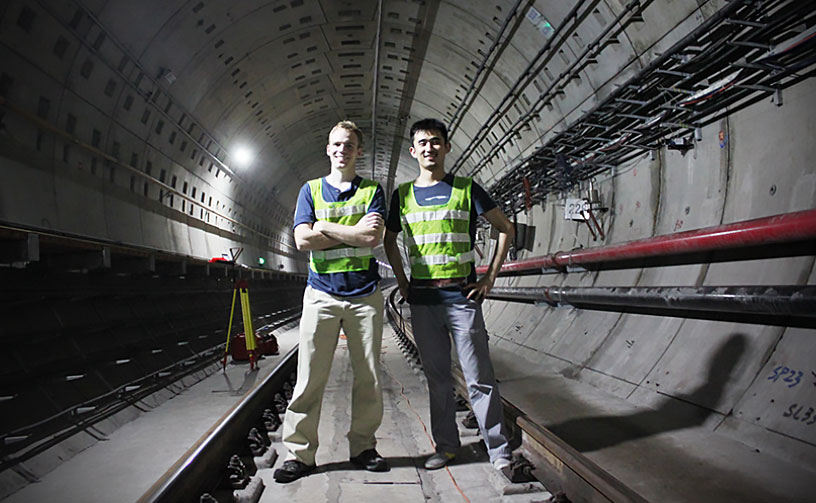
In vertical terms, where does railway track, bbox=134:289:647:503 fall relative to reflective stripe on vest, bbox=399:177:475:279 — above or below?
below

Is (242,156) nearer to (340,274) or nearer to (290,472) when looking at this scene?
(340,274)

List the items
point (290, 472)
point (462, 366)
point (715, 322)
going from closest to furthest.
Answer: point (290, 472)
point (462, 366)
point (715, 322)

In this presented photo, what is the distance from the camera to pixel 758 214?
4.34 m

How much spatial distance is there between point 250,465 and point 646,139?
5455 millimetres

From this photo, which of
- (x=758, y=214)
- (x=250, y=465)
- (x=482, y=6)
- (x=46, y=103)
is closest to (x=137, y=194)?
(x=46, y=103)

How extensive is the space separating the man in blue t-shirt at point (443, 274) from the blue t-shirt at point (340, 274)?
7.9 inches

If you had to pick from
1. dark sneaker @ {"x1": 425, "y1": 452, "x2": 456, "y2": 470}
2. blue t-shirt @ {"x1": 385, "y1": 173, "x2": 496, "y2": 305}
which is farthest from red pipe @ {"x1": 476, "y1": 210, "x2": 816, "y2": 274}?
dark sneaker @ {"x1": 425, "y1": 452, "x2": 456, "y2": 470}

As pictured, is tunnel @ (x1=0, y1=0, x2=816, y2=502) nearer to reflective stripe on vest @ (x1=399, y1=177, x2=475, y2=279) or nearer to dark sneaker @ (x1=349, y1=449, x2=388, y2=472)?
dark sneaker @ (x1=349, y1=449, x2=388, y2=472)

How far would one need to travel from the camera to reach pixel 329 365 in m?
3.22

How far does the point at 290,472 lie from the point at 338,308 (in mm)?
1013

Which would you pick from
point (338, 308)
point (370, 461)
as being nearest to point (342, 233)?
point (338, 308)

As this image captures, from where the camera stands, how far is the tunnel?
366 centimetres

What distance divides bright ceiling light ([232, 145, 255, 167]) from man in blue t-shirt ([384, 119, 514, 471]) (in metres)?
12.1

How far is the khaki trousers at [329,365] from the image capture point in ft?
10.3
